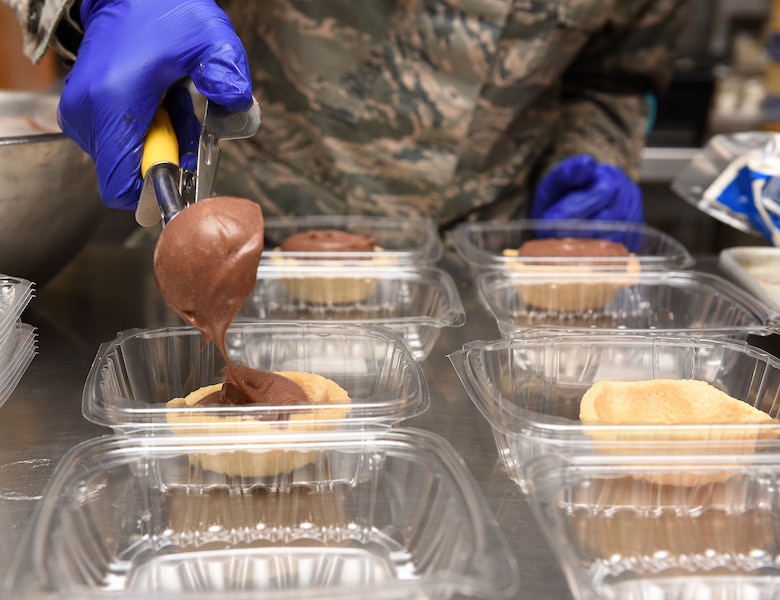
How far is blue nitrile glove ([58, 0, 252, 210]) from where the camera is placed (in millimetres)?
1253

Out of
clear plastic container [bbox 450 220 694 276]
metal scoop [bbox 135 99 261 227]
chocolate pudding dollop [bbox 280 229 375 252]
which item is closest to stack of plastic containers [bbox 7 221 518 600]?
metal scoop [bbox 135 99 261 227]

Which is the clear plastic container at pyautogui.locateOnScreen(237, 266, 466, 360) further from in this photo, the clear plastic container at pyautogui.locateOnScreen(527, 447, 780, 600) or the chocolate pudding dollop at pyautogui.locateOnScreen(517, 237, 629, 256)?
the clear plastic container at pyautogui.locateOnScreen(527, 447, 780, 600)

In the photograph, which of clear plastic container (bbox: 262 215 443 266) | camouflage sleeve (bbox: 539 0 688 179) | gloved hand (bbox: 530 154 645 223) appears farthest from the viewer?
camouflage sleeve (bbox: 539 0 688 179)

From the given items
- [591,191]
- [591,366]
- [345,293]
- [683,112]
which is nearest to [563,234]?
[591,191]

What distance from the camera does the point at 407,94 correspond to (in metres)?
2.11

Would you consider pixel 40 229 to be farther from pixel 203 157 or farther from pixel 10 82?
pixel 10 82

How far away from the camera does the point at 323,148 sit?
7.14 feet

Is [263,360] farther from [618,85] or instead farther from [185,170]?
[618,85]

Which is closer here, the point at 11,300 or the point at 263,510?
the point at 263,510

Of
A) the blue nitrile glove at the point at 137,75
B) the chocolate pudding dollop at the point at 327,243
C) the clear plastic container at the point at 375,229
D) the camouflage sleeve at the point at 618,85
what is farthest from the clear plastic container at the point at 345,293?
the camouflage sleeve at the point at 618,85

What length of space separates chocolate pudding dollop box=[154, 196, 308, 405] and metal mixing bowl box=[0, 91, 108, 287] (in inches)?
18.2

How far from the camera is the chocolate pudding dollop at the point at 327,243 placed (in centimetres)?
180

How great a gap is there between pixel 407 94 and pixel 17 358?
1.25 m

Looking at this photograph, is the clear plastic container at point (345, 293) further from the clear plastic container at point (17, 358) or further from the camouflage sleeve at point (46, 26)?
the camouflage sleeve at point (46, 26)
